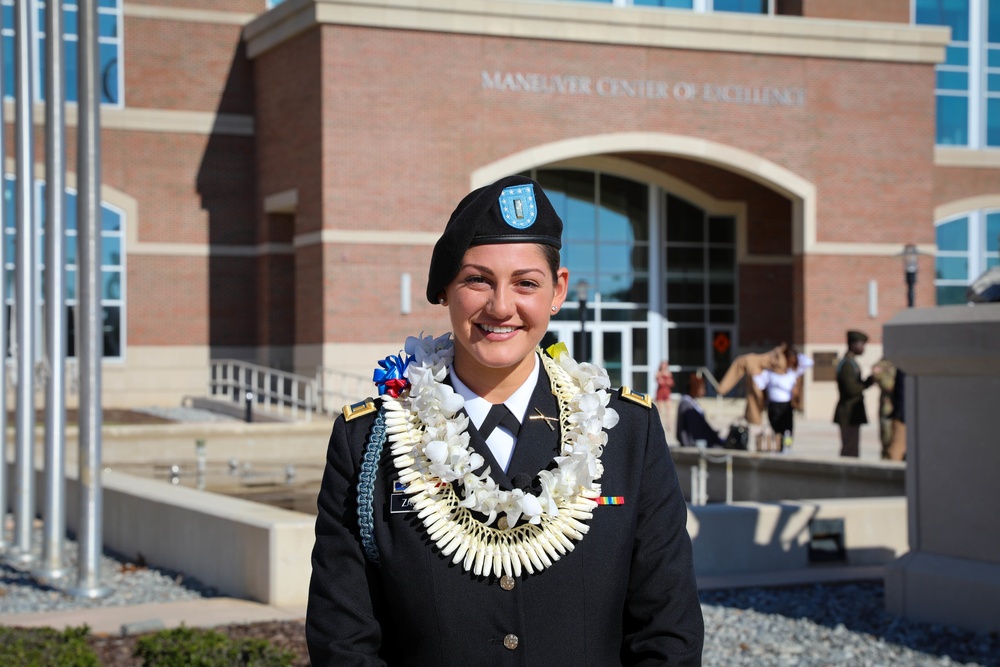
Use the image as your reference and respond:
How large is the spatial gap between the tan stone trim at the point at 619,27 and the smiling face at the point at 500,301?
27422mm

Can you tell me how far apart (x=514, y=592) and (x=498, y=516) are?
0.18 m

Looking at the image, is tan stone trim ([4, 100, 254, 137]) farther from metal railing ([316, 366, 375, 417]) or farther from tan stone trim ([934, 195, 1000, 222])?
tan stone trim ([934, 195, 1000, 222])

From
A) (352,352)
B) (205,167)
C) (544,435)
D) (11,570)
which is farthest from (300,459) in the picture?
(544,435)

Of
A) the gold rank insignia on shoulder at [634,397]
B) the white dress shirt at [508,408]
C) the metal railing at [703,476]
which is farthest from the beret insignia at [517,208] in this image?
the metal railing at [703,476]

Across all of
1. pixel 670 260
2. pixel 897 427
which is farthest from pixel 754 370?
pixel 670 260

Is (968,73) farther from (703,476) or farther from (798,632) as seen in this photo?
(798,632)

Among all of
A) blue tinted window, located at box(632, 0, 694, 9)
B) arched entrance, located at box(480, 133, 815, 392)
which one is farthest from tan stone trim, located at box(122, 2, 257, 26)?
blue tinted window, located at box(632, 0, 694, 9)

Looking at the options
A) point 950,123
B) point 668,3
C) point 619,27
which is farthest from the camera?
point 950,123

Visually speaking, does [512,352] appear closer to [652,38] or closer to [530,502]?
[530,502]

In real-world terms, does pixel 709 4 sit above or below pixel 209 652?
above

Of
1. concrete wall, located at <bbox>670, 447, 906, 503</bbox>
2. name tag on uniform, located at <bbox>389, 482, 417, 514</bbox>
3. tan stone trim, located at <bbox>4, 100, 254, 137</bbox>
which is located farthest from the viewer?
tan stone trim, located at <bbox>4, 100, 254, 137</bbox>

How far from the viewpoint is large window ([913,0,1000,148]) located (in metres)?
36.2

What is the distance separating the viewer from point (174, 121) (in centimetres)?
3253

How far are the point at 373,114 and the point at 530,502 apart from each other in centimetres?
2745
